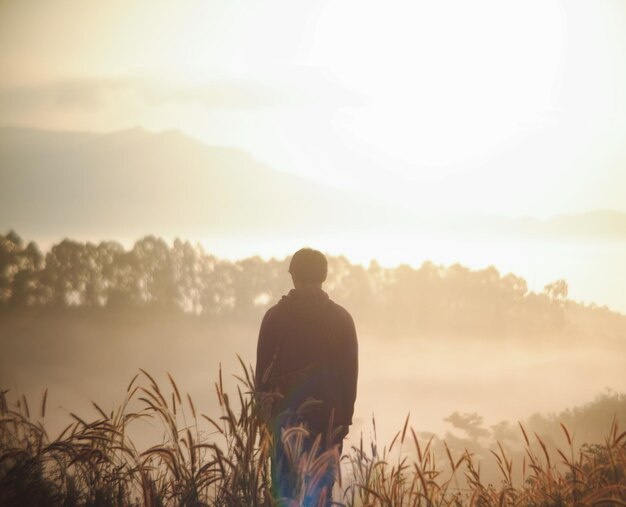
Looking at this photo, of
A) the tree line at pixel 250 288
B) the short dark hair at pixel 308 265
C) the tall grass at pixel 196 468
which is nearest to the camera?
the tall grass at pixel 196 468

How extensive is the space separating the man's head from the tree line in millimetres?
71871

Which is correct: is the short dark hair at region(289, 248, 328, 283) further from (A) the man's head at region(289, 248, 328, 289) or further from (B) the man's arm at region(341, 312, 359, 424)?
(B) the man's arm at region(341, 312, 359, 424)

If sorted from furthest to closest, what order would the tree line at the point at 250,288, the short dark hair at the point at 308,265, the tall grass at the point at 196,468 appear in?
the tree line at the point at 250,288
the short dark hair at the point at 308,265
the tall grass at the point at 196,468

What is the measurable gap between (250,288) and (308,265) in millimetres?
105673

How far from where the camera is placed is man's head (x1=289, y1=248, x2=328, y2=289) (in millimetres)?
5262

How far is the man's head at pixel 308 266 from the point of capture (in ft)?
17.3

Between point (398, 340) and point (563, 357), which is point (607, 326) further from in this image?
point (398, 340)

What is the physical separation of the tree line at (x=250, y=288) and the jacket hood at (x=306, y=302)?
7178cm

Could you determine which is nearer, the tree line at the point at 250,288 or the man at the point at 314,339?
the man at the point at 314,339

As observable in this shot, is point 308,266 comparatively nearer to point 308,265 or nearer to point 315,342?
point 308,265

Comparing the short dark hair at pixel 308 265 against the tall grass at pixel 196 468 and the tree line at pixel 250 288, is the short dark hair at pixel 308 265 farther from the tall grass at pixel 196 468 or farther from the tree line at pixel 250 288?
the tree line at pixel 250 288

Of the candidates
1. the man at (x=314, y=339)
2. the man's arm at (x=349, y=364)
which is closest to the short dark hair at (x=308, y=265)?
the man at (x=314, y=339)

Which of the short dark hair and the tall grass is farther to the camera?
the short dark hair

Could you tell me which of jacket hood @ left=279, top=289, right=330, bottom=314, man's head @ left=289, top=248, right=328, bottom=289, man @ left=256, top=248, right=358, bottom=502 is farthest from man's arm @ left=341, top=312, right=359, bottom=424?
man's head @ left=289, top=248, right=328, bottom=289
